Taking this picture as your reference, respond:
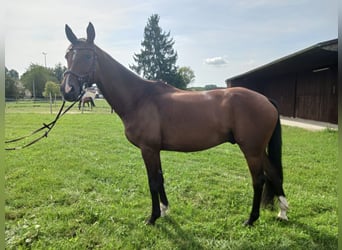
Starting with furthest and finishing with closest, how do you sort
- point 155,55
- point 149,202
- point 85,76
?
point 155,55, point 149,202, point 85,76

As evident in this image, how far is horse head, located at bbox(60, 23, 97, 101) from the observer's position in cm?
224

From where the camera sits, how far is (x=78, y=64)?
7.43ft

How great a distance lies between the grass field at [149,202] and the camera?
7.18 feet

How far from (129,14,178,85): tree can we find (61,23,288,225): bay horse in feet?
129

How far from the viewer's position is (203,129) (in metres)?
2.39

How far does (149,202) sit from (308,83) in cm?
1193

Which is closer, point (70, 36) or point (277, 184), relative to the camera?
point (70, 36)

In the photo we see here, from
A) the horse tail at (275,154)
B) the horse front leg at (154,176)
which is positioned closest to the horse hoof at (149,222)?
the horse front leg at (154,176)

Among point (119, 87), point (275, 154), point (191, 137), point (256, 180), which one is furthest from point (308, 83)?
point (119, 87)

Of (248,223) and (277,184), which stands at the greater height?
(277,184)

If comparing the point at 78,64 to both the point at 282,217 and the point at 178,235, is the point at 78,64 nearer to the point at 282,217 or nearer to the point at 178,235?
the point at 178,235

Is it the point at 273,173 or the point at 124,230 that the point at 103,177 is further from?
the point at 273,173

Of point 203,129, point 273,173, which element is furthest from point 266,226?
point 203,129

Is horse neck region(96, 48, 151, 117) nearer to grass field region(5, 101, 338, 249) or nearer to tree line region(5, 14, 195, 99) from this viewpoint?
grass field region(5, 101, 338, 249)
